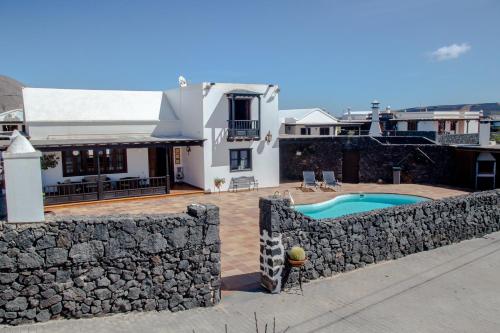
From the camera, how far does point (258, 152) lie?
2342 centimetres

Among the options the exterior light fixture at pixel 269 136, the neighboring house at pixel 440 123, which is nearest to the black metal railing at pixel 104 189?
the exterior light fixture at pixel 269 136

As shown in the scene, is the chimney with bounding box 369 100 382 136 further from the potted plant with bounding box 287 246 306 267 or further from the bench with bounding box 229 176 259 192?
the potted plant with bounding box 287 246 306 267

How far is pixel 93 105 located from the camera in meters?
22.4

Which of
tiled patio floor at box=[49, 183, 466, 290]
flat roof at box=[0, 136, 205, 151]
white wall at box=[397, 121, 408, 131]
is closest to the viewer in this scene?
tiled patio floor at box=[49, 183, 466, 290]

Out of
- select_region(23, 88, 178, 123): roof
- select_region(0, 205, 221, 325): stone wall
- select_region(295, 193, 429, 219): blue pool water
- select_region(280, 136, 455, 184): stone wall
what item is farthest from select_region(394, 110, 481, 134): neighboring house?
select_region(0, 205, 221, 325): stone wall

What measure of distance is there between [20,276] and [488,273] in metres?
11.2

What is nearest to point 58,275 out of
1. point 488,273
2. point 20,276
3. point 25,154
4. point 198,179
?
point 20,276

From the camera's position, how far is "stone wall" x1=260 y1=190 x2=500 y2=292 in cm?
940

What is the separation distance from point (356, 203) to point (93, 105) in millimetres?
15109

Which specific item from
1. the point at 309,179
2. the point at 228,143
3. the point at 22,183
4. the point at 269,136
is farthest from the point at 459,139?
the point at 22,183

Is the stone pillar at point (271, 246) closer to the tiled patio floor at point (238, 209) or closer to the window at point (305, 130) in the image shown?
the tiled patio floor at point (238, 209)

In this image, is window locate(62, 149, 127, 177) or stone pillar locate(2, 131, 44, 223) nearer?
stone pillar locate(2, 131, 44, 223)

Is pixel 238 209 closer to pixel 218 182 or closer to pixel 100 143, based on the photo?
pixel 218 182

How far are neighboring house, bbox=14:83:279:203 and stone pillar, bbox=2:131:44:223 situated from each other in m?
11.8
